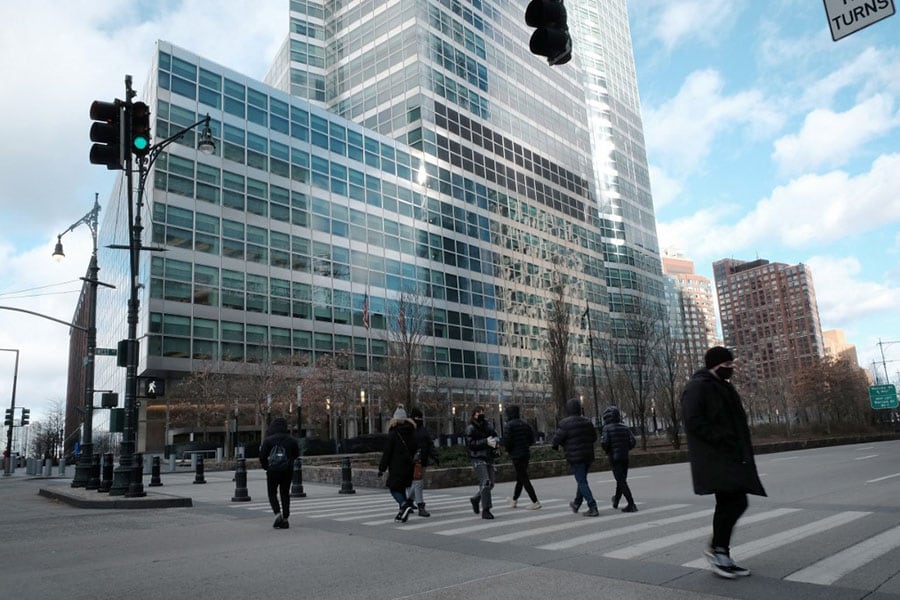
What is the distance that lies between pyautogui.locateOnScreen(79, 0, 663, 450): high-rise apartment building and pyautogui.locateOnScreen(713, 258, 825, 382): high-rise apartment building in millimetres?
85689

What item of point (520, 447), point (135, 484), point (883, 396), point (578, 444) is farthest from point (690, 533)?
point (883, 396)

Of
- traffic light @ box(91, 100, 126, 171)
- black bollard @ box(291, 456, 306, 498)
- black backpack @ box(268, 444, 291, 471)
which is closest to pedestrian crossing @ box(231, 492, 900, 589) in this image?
black backpack @ box(268, 444, 291, 471)

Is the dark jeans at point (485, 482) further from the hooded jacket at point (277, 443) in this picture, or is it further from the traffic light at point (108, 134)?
the traffic light at point (108, 134)

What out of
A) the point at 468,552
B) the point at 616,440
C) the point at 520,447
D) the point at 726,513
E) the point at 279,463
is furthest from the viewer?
the point at 520,447

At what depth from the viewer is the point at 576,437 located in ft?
33.5

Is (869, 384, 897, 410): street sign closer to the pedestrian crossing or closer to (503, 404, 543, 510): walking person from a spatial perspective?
the pedestrian crossing

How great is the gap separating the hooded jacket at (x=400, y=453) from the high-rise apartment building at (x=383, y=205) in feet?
115

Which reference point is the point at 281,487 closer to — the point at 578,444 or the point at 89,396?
the point at 578,444

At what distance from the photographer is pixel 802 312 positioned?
160 metres

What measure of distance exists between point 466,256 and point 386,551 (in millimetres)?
58046

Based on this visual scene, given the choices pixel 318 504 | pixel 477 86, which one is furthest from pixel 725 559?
pixel 477 86

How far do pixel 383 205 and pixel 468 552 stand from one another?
52.3 meters

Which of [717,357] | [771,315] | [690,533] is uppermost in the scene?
[771,315]

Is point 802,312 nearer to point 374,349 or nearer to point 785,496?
point 374,349
